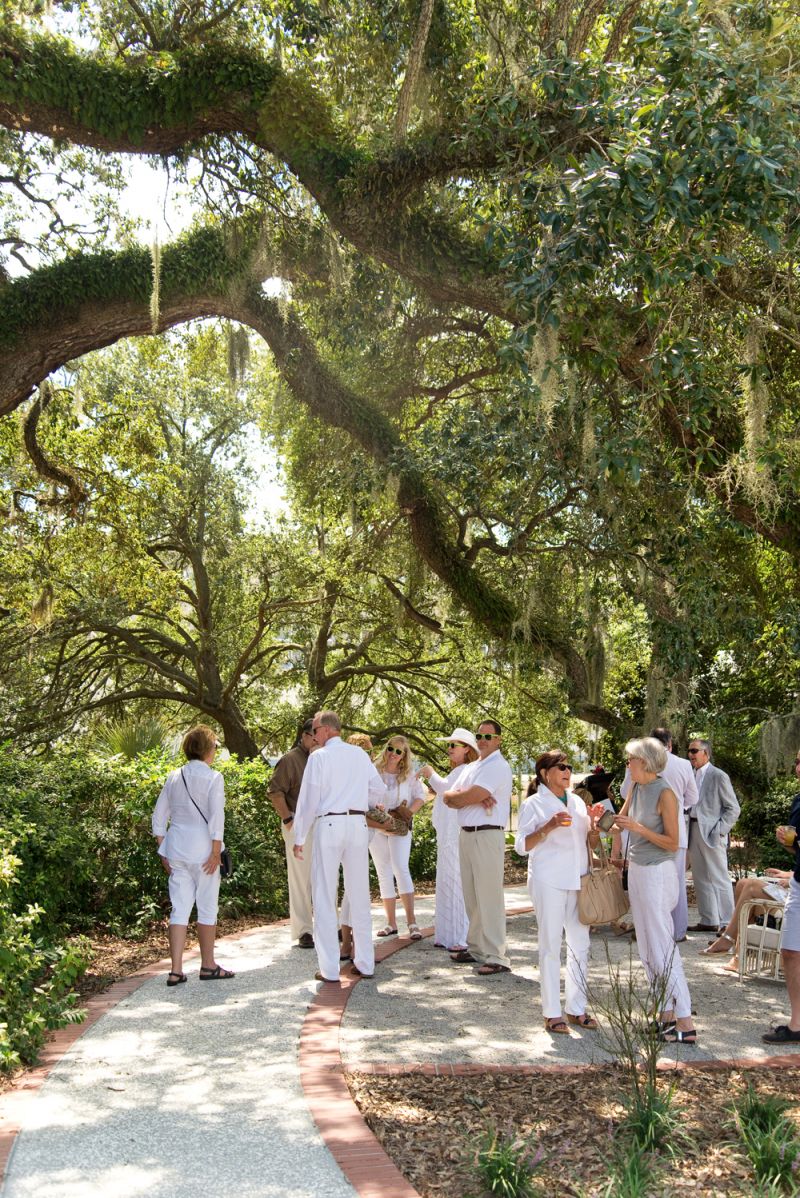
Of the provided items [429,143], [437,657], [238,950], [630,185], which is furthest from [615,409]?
[437,657]

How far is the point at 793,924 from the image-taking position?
608 centimetres

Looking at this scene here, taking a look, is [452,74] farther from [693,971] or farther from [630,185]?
[693,971]

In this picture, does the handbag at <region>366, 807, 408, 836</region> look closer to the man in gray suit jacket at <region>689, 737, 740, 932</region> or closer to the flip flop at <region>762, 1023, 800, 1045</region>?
the man in gray suit jacket at <region>689, 737, 740, 932</region>

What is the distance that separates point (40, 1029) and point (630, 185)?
197 inches

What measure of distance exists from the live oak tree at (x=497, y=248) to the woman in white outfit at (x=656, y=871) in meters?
1.76

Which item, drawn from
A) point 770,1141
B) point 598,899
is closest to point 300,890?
point 598,899

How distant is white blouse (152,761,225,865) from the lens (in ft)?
24.3

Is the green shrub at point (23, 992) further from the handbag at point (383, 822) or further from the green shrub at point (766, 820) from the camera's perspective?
A: the green shrub at point (766, 820)

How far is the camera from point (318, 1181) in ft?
12.7

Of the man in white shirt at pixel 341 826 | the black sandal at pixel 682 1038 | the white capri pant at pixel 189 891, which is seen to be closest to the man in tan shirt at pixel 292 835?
the man in white shirt at pixel 341 826

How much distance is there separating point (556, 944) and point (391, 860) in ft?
10.6

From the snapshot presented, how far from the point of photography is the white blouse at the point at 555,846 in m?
6.27

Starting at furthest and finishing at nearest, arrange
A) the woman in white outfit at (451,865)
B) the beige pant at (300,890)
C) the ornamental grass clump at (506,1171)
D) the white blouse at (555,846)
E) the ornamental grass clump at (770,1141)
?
the beige pant at (300,890) → the woman in white outfit at (451,865) → the white blouse at (555,846) → the ornamental grass clump at (770,1141) → the ornamental grass clump at (506,1171)

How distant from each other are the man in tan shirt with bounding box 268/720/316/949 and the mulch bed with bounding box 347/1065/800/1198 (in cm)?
363
